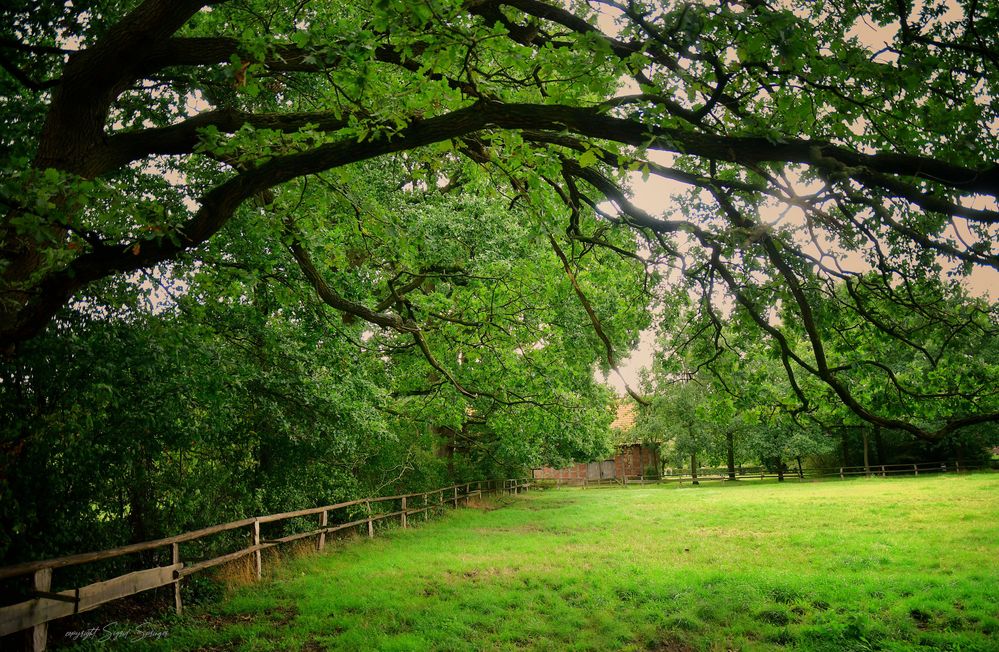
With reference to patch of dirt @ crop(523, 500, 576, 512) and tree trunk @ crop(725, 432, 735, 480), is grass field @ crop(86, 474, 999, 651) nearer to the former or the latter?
patch of dirt @ crop(523, 500, 576, 512)

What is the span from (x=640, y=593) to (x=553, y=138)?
7.06 meters

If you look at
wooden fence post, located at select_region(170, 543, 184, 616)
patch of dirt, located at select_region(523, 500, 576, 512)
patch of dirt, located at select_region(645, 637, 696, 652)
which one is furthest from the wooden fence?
patch of dirt, located at select_region(523, 500, 576, 512)

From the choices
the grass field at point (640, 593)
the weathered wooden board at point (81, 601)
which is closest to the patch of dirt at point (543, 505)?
the grass field at point (640, 593)

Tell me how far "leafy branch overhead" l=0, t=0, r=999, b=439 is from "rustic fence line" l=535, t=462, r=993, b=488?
38.2 meters

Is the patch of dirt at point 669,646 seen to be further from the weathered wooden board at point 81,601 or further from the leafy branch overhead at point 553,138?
the weathered wooden board at point 81,601

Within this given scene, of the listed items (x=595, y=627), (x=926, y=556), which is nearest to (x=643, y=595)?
(x=595, y=627)

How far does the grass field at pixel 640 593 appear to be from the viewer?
671cm

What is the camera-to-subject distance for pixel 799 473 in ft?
143

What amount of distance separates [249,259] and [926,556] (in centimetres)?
1273

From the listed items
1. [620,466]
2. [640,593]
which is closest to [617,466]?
[620,466]

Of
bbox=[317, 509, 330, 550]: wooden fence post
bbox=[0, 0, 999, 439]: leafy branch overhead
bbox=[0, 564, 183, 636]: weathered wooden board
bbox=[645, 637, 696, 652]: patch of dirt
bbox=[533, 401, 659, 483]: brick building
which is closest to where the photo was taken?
bbox=[0, 0, 999, 439]: leafy branch overhead

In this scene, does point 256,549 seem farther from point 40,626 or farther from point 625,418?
point 625,418

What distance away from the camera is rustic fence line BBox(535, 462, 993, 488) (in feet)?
119

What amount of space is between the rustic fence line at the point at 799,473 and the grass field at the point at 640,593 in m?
26.0
